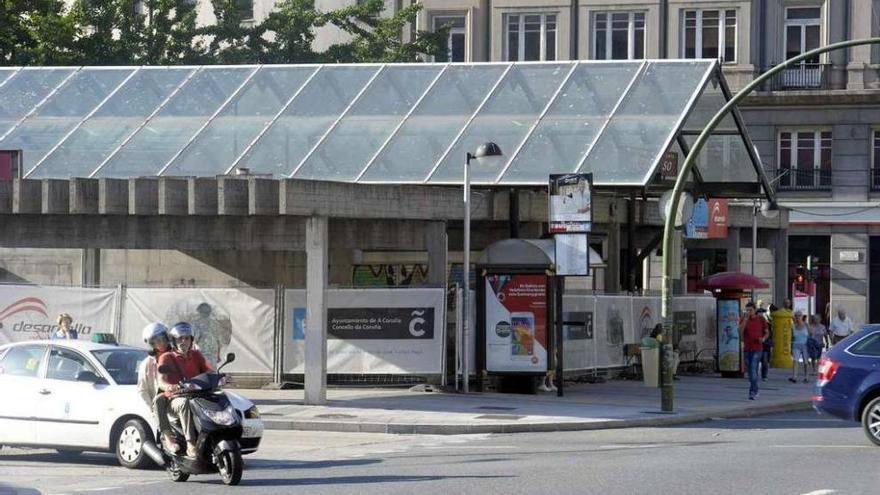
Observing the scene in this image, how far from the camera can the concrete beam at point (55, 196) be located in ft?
90.0

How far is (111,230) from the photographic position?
93.7ft

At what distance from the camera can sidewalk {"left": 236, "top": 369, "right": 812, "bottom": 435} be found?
23531mm

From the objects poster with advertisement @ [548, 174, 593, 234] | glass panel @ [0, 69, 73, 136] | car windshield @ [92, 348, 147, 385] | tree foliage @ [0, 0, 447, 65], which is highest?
tree foliage @ [0, 0, 447, 65]

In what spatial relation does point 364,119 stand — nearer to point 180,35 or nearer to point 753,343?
point 753,343

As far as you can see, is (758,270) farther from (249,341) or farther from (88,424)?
(88,424)

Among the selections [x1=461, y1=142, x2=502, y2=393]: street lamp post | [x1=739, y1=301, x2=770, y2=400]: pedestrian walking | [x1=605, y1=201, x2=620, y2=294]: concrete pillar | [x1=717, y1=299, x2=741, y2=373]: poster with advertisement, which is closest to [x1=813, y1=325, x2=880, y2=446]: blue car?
[x1=739, y1=301, x2=770, y2=400]: pedestrian walking

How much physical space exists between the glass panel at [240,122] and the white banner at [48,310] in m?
4.11

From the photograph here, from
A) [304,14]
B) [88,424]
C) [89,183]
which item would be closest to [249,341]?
[89,183]

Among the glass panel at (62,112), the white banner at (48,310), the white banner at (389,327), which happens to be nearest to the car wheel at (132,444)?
the white banner at (389,327)

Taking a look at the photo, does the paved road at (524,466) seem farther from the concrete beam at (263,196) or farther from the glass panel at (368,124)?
the glass panel at (368,124)

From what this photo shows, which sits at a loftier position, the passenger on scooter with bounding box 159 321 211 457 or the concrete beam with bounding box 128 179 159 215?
the concrete beam with bounding box 128 179 159 215

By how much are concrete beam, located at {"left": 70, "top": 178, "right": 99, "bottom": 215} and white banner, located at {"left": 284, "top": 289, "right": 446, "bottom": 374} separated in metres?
4.13

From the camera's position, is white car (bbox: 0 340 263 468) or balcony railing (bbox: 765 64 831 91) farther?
balcony railing (bbox: 765 64 831 91)

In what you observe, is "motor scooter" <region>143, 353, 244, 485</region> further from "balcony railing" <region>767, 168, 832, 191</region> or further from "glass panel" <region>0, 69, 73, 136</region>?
"balcony railing" <region>767, 168, 832, 191</region>
